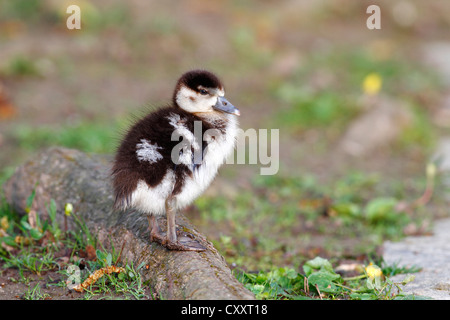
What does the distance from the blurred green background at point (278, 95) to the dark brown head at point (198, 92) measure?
1.99ft

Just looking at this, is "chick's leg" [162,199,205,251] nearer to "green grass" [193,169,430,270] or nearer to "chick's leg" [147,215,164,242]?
"chick's leg" [147,215,164,242]

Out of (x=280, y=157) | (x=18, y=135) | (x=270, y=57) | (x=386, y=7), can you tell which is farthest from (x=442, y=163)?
(x=386, y=7)

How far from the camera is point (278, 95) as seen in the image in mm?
10539

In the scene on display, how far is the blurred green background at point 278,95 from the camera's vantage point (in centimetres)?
661

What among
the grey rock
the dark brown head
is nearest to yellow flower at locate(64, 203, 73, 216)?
the grey rock

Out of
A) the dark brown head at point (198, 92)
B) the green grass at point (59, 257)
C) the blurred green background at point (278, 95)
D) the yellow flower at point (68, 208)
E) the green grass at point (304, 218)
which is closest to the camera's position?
the green grass at point (59, 257)

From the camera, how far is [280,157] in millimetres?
8617

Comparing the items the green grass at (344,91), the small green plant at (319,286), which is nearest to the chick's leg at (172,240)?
the small green plant at (319,286)

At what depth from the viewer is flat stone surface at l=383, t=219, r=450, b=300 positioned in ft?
13.9

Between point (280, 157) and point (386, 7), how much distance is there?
28.3ft

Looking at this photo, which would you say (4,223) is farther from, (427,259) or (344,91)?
(344,91)

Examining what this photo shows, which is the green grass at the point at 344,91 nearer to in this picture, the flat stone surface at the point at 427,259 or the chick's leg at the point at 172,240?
the flat stone surface at the point at 427,259

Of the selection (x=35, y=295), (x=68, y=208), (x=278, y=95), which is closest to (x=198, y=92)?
(x=68, y=208)

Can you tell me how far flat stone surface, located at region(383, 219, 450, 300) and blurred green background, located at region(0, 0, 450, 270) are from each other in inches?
9.5
